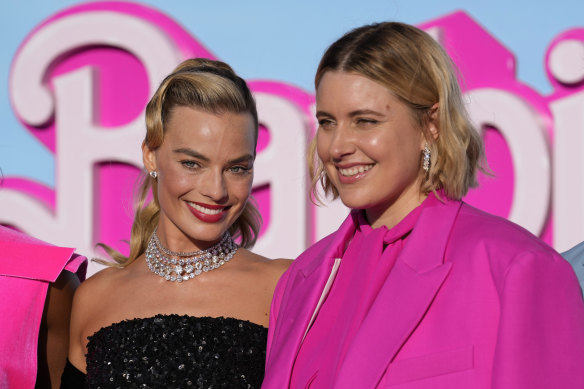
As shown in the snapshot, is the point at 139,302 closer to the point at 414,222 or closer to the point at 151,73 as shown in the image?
the point at 414,222

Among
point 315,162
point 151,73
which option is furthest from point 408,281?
point 151,73

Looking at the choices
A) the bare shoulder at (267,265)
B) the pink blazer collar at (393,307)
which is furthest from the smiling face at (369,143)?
the bare shoulder at (267,265)

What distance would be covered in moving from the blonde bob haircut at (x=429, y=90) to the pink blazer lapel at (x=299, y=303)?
1.11 feet

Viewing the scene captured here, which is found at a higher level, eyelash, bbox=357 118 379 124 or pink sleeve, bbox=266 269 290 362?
eyelash, bbox=357 118 379 124

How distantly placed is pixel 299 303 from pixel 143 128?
462cm

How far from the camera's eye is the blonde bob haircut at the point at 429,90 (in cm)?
217

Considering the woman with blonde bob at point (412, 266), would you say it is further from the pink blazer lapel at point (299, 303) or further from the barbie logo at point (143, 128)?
the barbie logo at point (143, 128)

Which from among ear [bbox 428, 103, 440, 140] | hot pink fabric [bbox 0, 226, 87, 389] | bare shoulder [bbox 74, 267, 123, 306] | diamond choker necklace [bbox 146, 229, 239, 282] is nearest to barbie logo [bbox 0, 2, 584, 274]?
bare shoulder [bbox 74, 267, 123, 306]

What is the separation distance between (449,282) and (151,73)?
5132 mm

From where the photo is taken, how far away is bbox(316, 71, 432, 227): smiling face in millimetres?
2166

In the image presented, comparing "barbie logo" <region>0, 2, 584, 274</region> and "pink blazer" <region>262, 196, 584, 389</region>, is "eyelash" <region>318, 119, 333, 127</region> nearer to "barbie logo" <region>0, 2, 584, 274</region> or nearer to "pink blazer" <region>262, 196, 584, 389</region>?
"pink blazer" <region>262, 196, 584, 389</region>

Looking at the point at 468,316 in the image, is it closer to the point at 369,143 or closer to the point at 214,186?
the point at 369,143

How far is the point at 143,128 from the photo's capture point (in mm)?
6828

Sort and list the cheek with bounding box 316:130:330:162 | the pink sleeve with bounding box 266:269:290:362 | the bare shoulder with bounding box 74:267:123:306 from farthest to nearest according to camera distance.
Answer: the bare shoulder with bounding box 74:267:123:306 < the pink sleeve with bounding box 266:269:290:362 < the cheek with bounding box 316:130:330:162
